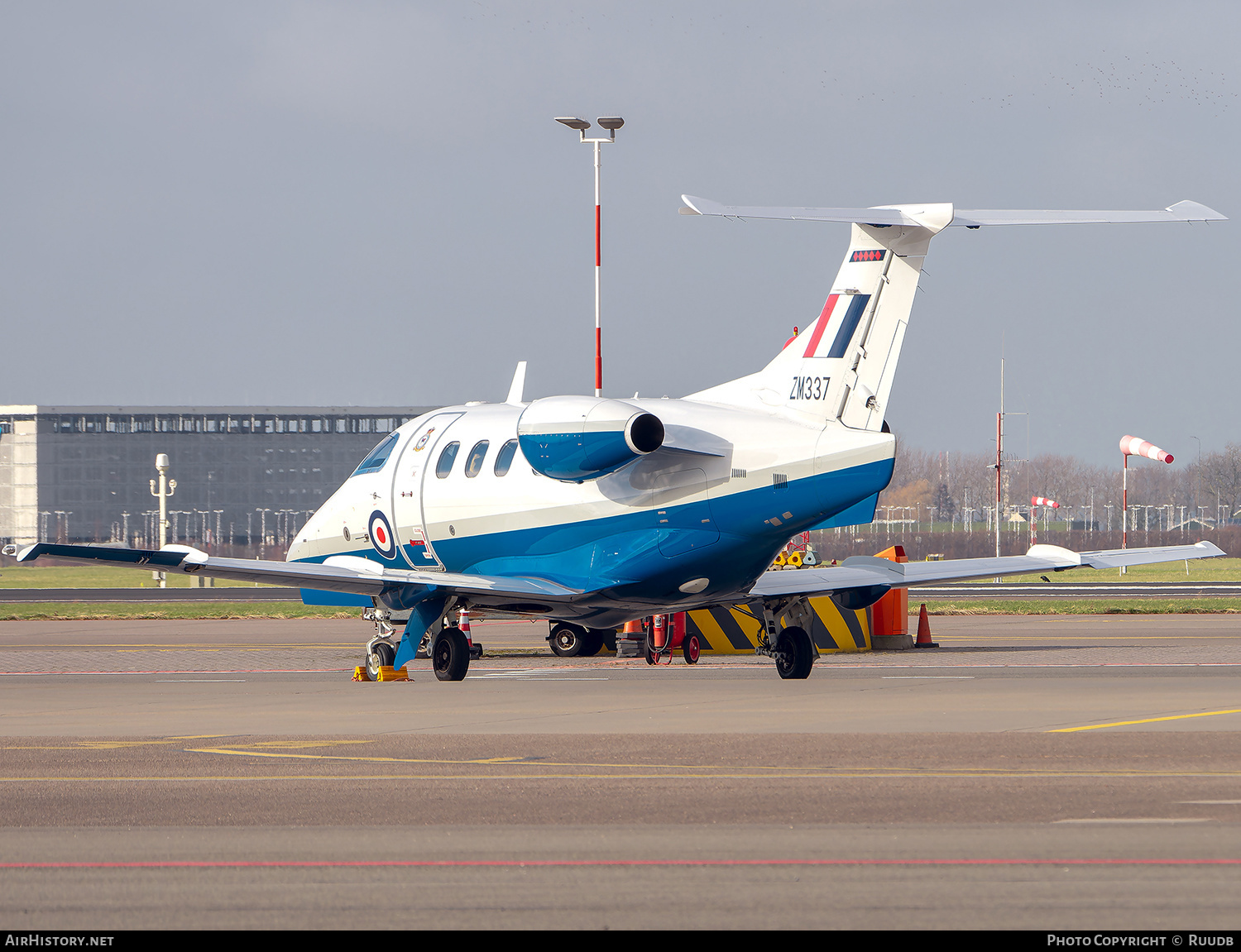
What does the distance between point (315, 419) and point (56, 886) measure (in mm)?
120004

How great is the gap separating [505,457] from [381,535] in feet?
12.5

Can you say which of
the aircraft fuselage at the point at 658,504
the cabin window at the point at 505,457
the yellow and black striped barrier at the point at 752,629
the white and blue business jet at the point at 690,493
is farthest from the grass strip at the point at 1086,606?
the cabin window at the point at 505,457

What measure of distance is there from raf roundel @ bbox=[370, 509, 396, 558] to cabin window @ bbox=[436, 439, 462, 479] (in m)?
1.73

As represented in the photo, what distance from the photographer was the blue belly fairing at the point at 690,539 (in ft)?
68.3

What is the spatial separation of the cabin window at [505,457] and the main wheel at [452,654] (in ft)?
8.54

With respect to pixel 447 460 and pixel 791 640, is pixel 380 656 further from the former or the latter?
pixel 791 640

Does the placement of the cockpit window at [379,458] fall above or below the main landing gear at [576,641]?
above

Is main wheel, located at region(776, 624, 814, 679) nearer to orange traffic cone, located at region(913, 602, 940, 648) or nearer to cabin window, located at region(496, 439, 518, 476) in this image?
cabin window, located at region(496, 439, 518, 476)

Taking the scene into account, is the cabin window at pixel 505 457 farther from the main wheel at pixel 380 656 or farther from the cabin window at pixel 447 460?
the main wheel at pixel 380 656

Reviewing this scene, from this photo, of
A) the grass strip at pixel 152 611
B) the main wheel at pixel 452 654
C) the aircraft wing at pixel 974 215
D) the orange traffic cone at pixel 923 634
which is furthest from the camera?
the grass strip at pixel 152 611

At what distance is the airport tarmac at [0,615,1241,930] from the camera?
7785 millimetres

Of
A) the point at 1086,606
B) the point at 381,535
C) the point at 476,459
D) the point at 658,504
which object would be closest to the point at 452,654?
the point at 476,459

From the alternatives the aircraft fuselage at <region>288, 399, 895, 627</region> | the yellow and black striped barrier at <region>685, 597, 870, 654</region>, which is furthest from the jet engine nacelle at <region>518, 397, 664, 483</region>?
the yellow and black striped barrier at <region>685, 597, 870, 654</region>

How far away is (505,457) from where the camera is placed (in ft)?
79.6
